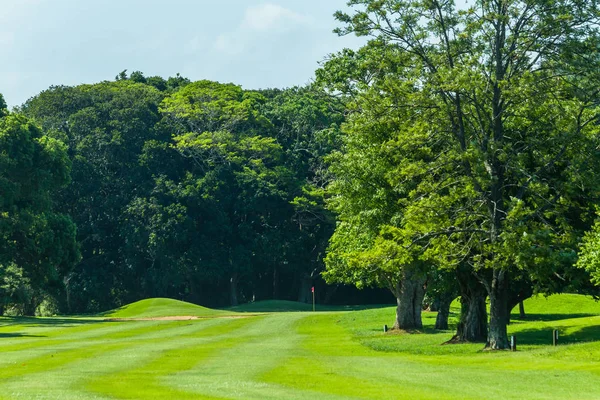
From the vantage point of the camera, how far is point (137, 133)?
96.8m

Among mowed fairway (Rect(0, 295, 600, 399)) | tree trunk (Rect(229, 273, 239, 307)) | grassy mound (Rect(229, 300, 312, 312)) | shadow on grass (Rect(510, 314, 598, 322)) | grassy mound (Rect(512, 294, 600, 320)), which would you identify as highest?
tree trunk (Rect(229, 273, 239, 307))

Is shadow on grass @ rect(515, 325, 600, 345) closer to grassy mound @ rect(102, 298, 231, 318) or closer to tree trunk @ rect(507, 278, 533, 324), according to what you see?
tree trunk @ rect(507, 278, 533, 324)

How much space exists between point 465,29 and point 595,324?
1704cm

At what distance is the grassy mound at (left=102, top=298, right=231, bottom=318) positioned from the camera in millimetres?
77812

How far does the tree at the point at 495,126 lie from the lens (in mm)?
35469

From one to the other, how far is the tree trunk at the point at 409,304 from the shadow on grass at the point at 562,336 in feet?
26.0

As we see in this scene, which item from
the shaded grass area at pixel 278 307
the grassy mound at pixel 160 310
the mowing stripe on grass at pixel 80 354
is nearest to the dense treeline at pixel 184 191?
the shaded grass area at pixel 278 307

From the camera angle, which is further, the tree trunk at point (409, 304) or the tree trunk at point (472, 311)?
the tree trunk at point (409, 304)

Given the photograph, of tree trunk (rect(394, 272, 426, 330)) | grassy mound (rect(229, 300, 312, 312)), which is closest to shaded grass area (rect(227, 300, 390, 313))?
grassy mound (rect(229, 300, 312, 312))

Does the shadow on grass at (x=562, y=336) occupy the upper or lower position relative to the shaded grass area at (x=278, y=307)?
lower

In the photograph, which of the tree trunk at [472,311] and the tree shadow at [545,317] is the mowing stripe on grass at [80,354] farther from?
the tree shadow at [545,317]

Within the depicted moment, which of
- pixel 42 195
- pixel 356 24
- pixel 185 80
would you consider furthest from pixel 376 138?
pixel 185 80

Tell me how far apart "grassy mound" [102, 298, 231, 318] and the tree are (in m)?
40.9

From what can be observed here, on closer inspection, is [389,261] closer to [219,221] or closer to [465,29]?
[465,29]
